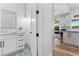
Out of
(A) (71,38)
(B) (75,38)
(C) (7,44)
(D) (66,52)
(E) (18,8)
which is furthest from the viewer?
(A) (71,38)

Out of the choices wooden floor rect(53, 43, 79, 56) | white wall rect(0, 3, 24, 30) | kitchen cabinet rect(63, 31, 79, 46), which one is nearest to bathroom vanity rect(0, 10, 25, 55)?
white wall rect(0, 3, 24, 30)

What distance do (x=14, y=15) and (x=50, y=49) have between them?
8.97 feet

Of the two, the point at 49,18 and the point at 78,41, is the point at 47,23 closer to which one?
the point at 49,18

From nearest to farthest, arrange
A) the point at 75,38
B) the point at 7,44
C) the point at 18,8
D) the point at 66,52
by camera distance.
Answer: the point at 7,44 → the point at 66,52 → the point at 18,8 → the point at 75,38

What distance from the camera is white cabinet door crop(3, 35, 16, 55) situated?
149 inches

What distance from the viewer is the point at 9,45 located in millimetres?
3990

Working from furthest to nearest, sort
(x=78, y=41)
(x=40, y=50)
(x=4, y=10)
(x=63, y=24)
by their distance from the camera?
1. (x=63, y=24)
2. (x=78, y=41)
3. (x=4, y=10)
4. (x=40, y=50)

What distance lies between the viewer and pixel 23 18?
557 centimetres

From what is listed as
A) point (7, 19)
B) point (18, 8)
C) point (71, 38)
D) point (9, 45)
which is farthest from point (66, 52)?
point (18, 8)

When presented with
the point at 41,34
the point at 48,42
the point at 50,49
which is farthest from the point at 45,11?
the point at 50,49

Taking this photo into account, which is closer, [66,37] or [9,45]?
[9,45]

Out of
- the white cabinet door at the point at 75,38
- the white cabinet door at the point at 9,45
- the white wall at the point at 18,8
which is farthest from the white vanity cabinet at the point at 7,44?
the white cabinet door at the point at 75,38

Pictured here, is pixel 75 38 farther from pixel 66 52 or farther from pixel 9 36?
pixel 9 36

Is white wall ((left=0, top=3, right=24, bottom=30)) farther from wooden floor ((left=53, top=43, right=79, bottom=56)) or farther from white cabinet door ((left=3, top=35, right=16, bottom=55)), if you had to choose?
wooden floor ((left=53, top=43, right=79, bottom=56))
